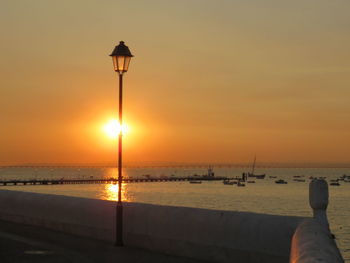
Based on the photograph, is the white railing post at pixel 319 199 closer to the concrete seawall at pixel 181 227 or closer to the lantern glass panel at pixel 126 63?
the concrete seawall at pixel 181 227

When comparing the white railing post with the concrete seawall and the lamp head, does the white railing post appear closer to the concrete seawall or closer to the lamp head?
the concrete seawall

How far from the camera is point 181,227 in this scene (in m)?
12.1

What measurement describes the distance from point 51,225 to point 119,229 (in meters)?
3.30

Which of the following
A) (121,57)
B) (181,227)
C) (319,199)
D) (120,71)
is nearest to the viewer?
(319,199)

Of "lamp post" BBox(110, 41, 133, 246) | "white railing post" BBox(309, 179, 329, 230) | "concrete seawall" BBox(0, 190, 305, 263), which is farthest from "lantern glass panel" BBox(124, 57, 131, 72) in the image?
"white railing post" BBox(309, 179, 329, 230)

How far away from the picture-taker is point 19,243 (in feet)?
43.4

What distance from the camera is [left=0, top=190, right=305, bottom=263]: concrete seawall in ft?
34.5

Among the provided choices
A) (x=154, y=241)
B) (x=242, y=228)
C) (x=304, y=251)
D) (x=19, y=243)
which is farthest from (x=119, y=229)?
(x=304, y=251)

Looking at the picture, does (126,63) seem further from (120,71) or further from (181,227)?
(181,227)

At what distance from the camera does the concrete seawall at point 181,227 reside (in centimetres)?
1051

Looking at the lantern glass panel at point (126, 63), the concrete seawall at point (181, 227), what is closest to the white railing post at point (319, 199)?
the concrete seawall at point (181, 227)

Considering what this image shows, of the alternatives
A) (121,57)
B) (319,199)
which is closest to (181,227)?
(319,199)

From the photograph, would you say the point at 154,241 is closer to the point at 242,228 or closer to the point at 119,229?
the point at 119,229

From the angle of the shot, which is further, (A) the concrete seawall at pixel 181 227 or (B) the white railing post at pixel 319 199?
(A) the concrete seawall at pixel 181 227
